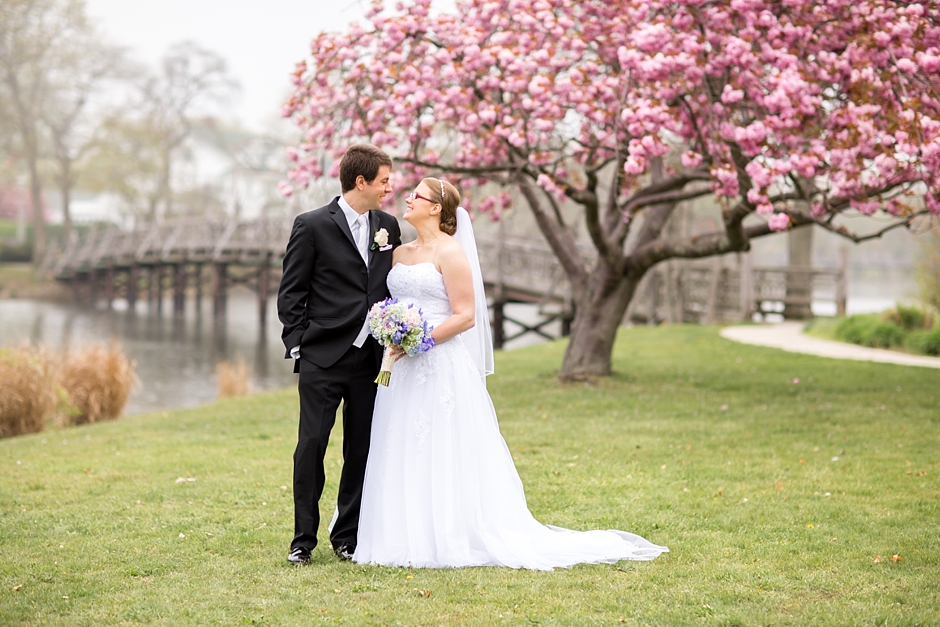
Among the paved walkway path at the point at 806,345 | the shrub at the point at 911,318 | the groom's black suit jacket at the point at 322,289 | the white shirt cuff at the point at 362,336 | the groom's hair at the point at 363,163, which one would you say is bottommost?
the paved walkway path at the point at 806,345

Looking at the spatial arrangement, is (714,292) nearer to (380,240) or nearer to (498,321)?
(498,321)

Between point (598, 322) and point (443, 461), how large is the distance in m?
7.45

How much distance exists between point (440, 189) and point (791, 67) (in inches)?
210

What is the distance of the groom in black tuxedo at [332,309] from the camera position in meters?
4.52

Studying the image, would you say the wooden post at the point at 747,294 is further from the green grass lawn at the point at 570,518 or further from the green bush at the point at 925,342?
the green grass lawn at the point at 570,518

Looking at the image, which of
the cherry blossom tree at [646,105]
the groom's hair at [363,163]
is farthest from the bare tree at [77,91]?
the groom's hair at [363,163]

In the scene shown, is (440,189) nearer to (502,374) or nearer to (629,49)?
(629,49)

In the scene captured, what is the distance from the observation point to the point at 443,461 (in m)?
4.67

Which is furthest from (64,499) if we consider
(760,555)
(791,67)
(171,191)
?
(171,191)

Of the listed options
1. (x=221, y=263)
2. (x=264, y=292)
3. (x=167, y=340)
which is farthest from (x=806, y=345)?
(x=221, y=263)

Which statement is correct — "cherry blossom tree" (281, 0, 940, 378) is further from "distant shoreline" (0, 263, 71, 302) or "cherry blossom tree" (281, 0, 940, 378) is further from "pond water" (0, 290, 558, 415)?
"distant shoreline" (0, 263, 71, 302)

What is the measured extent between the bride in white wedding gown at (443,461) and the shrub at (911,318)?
1389 cm

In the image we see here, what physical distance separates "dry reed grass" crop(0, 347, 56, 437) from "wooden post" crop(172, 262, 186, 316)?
28.5 m

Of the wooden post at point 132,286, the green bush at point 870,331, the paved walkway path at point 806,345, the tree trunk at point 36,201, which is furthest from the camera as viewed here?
the tree trunk at point 36,201
